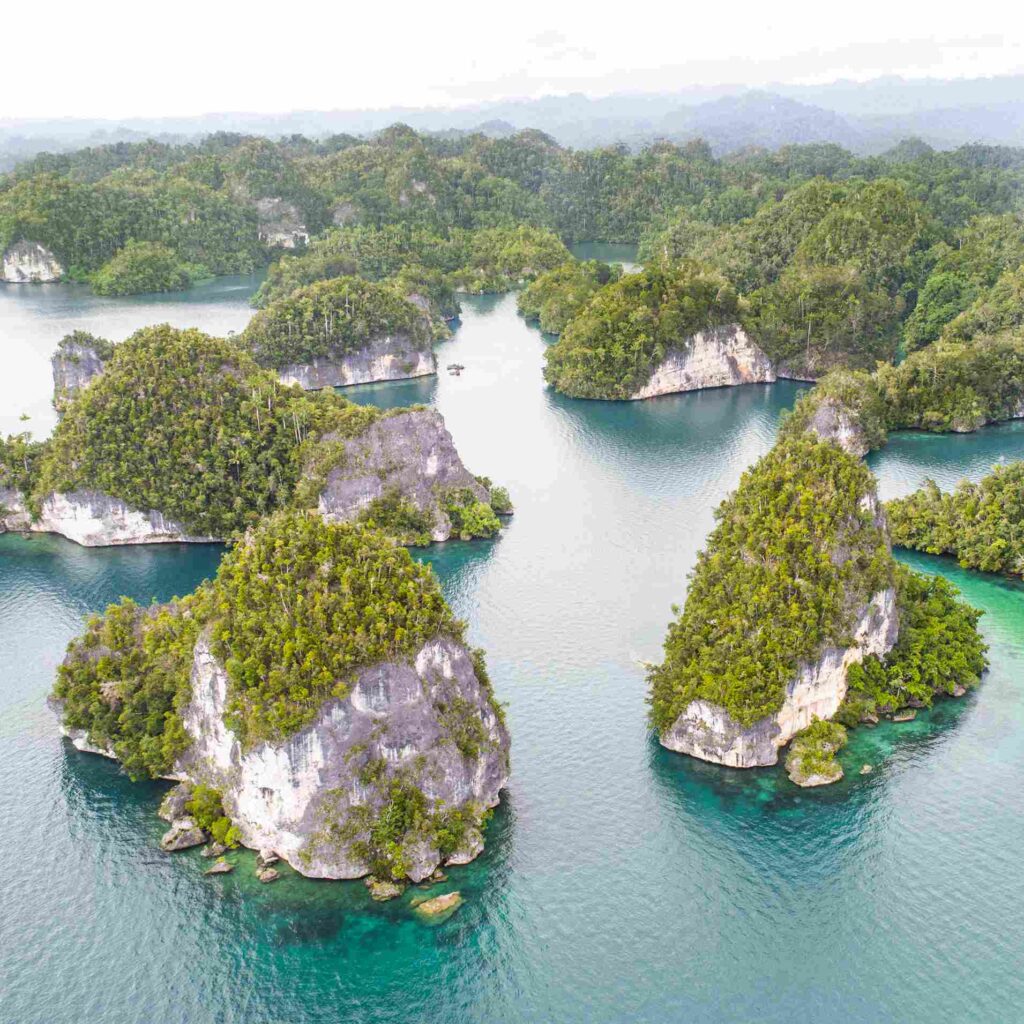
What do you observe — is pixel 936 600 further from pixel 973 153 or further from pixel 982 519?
pixel 973 153

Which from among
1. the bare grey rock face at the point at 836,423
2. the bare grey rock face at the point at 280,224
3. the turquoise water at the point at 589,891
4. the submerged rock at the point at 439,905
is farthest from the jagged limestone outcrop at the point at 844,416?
the bare grey rock face at the point at 280,224

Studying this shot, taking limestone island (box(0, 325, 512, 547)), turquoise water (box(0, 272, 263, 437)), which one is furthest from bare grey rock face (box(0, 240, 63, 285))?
limestone island (box(0, 325, 512, 547))

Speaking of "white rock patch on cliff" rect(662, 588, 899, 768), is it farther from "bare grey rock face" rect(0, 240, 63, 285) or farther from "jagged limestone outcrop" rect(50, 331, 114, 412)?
"bare grey rock face" rect(0, 240, 63, 285)

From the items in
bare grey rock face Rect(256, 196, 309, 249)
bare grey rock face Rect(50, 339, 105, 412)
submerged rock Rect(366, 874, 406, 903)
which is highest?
bare grey rock face Rect(256, 196, 309, 249)

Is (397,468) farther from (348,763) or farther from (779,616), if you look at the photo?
(348,763)

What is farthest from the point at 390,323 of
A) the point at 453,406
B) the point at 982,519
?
the point at 982,519

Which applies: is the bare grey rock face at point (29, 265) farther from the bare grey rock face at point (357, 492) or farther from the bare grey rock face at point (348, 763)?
the bare grey rock face at point (348, 763)
